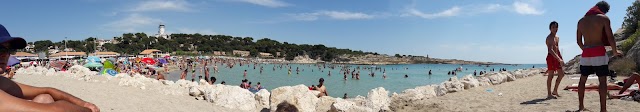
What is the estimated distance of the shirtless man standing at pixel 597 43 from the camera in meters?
4.62

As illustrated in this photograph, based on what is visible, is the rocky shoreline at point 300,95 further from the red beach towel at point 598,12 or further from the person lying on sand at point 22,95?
the person lying on sand at point 22,95

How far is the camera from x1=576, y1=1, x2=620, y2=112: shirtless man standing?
4625 mm

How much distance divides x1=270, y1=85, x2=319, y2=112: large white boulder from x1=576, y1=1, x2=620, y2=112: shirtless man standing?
414 centimetres

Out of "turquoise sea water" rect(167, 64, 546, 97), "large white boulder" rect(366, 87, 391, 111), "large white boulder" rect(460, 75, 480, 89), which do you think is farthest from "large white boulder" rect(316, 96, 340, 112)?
"turquoise sea water" rect(167, 64, 546, 97)

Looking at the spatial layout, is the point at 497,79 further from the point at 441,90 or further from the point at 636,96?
the point at 636,96

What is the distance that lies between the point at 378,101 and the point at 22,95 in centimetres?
530

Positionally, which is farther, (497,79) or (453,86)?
(497,79)

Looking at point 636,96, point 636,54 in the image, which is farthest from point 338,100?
point 636,54

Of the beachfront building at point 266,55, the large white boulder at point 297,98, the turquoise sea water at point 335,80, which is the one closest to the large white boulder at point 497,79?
the large white boulder at point 297,98

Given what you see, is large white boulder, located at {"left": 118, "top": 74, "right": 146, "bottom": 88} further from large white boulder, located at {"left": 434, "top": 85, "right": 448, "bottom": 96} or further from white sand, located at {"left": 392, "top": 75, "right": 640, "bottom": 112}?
large white boulder, located at {"left": 434, "top": 85, "right": 448, "bottom": 96}

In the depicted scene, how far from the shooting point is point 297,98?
24.0 ft

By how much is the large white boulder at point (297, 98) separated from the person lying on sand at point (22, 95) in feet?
15.8

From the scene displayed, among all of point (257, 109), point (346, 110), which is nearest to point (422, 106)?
point (346, 110)

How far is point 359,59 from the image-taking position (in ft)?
412
